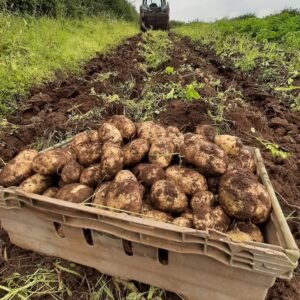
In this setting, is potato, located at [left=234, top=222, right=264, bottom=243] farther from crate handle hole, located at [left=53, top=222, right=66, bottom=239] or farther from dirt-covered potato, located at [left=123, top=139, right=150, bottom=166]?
crate handle hole, located at [left=53, top=222, right=66, bottom=239]

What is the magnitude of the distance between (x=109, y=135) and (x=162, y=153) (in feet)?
1.38

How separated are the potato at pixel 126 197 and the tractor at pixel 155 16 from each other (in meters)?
15.3

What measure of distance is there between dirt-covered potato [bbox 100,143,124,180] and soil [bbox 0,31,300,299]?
64cm

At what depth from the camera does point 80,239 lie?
2.00 metres

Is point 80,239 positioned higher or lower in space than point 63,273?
higher

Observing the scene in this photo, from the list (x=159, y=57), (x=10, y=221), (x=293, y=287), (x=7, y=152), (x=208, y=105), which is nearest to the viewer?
(x=293, y=287)

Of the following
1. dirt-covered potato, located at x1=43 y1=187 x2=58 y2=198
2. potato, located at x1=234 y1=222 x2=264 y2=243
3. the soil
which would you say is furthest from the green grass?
potato, located at x1=234 y1=222 x2=264 y2=243

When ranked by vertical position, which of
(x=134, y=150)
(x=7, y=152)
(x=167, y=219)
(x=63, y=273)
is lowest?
(x=63, y=273)

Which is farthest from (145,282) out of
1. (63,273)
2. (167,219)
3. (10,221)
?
(10,221)

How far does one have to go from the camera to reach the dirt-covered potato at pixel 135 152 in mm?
2221

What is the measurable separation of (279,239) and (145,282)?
2.70ft

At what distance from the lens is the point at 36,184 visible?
218cm

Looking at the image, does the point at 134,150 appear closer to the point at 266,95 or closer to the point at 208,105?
the point at 208,105

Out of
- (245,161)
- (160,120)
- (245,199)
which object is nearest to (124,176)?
(245,199)
